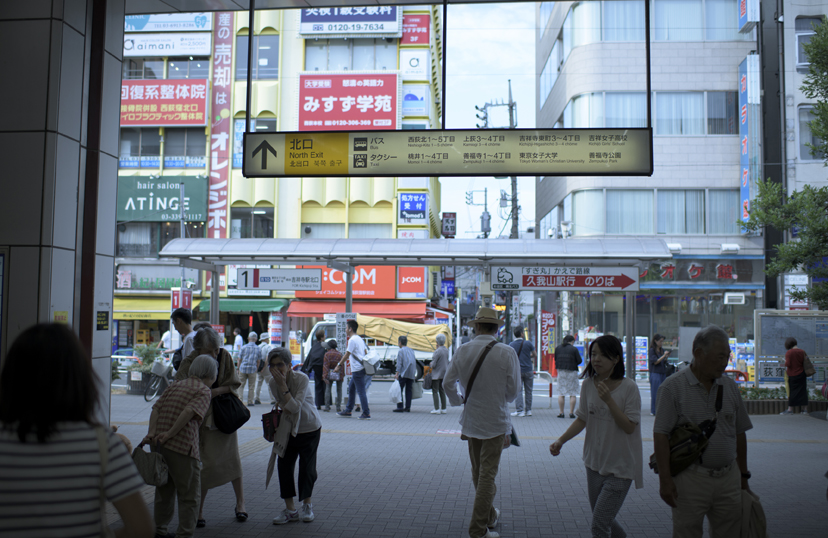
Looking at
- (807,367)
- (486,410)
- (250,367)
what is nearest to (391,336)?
(250,367)

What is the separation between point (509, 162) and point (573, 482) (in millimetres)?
3824

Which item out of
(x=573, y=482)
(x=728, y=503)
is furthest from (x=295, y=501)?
(x=728, y=503)

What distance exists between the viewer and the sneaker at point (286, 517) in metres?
6.11

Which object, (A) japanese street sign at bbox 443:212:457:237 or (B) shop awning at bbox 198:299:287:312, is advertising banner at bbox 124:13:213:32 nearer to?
(B) shop awning at bbox 198:299:287:312

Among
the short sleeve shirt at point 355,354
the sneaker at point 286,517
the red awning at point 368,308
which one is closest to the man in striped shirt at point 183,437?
the sneaker at point 286,517

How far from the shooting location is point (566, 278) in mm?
15164

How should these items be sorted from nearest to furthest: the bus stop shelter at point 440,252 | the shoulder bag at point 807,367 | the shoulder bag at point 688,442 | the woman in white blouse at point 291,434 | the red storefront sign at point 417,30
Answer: the shoulder bag at point 688,442, the woman in white blouse at point 291,434, the shoulder bag at point 807,367, the bus stop shelter at point 440,252, the red storefront sign at point 417,30

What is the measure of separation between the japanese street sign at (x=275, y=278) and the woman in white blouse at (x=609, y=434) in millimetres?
12875

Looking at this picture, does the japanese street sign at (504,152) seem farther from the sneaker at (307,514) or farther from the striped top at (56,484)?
the striped top at (56,484)

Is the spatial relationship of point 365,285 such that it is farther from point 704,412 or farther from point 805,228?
point 704,412

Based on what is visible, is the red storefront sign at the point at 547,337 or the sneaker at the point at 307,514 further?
the red storefront sign at the point at 547,337

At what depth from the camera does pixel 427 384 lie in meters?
14.2

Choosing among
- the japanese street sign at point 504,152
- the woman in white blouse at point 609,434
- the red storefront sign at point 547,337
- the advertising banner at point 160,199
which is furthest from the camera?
the advertising banner at point 160,199

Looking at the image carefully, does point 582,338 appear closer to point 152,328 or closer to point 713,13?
point 713,13
